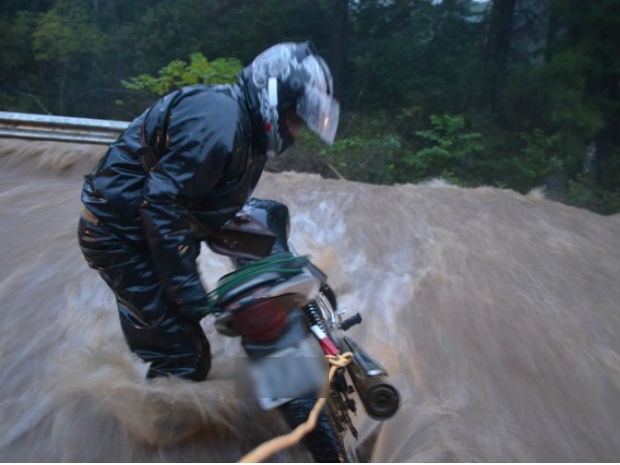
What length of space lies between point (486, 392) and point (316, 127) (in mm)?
1529

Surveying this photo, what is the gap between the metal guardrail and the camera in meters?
7.43

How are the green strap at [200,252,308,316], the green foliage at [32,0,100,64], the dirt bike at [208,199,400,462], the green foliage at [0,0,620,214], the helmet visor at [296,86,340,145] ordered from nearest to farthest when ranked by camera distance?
the dirt bike at [208,199,400,462] < the green strap at [200,252,308,316] < the helmet visor at [296,86,340,145] < the green foliage at [0,0,620,214] < the green foliage at [32,0,100,64]

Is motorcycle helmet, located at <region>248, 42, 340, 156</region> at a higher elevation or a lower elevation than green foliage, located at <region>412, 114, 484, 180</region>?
higher

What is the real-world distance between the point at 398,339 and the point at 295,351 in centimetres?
151

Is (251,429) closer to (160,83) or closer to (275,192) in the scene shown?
(275,192)

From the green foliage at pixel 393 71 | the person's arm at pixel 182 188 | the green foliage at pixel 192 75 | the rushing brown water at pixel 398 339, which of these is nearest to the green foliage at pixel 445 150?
the green foliage at pixel 393 71

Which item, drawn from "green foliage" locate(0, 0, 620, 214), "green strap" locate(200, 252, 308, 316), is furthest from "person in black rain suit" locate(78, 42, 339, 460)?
"green foliage" locate(0, 0, 620, 214)

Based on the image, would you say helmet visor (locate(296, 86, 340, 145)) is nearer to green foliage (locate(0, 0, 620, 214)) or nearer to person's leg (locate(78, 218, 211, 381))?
person's leg (locate(78, 218, 211, 381))

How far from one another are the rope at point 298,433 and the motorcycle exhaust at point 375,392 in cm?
7

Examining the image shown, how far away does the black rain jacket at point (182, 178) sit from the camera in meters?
2.59

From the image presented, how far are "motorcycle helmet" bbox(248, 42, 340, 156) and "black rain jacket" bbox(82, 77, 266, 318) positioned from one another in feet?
0.22

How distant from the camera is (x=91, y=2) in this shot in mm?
15383

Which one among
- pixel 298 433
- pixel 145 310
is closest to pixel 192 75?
pixel 145 310

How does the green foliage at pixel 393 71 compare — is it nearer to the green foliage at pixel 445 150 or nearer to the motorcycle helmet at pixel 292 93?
the green foliage at pixel 445 150
